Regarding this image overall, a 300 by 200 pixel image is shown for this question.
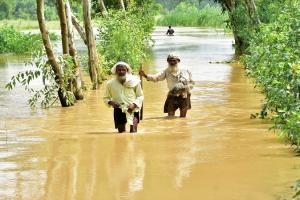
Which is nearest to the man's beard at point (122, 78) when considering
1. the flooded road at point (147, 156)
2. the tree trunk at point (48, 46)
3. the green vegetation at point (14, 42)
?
the flooded road at point (147, 156)

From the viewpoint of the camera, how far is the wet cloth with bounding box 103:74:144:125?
399 inches

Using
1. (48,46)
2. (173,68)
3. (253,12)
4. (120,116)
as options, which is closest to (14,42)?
(253,12)

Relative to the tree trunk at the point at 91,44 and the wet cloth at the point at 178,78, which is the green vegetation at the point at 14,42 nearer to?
the tree trunk at the point at 91,44

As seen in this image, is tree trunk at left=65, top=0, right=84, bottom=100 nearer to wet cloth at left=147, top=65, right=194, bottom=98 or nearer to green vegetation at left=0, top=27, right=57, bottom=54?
wet cloth at left=147, top=65, right=194, bottom=98

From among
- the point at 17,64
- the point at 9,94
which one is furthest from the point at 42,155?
the point at 17,64

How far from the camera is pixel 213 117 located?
12.3m

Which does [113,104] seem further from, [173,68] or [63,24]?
[63,24]

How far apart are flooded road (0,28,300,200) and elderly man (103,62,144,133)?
0.31 m

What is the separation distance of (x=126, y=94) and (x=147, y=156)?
191 centimetres

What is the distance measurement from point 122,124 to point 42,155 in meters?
1.90

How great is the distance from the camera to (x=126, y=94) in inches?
400

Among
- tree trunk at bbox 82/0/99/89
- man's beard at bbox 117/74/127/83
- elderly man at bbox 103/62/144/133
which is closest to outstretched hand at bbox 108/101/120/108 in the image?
elderly man at bbox 103/62/144/133

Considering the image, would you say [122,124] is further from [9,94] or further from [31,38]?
[31,38]

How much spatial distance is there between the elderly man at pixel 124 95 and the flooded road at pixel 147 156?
31cm
